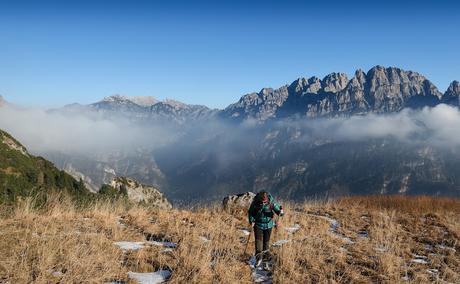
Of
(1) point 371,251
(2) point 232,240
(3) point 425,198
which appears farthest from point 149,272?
(3) point 425,198

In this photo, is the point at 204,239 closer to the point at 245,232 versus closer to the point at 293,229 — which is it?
the point at 245,232

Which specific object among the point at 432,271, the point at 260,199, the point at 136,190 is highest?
the point at 260,199

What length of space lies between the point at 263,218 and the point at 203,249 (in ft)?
6.02

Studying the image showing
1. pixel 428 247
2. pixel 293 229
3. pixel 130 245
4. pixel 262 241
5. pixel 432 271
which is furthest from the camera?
pixel 293 229

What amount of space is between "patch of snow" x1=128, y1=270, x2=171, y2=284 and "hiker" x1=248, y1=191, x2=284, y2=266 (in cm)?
276

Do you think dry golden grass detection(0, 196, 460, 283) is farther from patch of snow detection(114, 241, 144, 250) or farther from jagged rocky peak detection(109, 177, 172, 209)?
jagged rocky peak detection(109, 177, 172, 209)

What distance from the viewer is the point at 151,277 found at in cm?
788

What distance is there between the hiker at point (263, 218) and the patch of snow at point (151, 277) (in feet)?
9.06

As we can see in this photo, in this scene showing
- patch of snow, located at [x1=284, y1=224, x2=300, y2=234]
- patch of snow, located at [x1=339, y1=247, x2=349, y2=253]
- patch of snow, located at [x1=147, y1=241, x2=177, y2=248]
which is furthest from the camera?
patch of snow, located at [x1=284, y1=224, x2=300, y2=234]

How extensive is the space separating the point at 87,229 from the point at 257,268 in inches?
197

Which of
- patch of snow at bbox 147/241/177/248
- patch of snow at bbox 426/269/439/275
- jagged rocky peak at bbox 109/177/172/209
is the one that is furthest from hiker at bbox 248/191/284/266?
jagged rocky peak at bbox 109/177/172/209

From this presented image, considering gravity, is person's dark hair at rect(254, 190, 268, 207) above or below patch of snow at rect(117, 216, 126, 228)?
above

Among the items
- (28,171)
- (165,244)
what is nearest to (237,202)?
(165,244)

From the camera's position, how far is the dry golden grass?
25.1 ft
